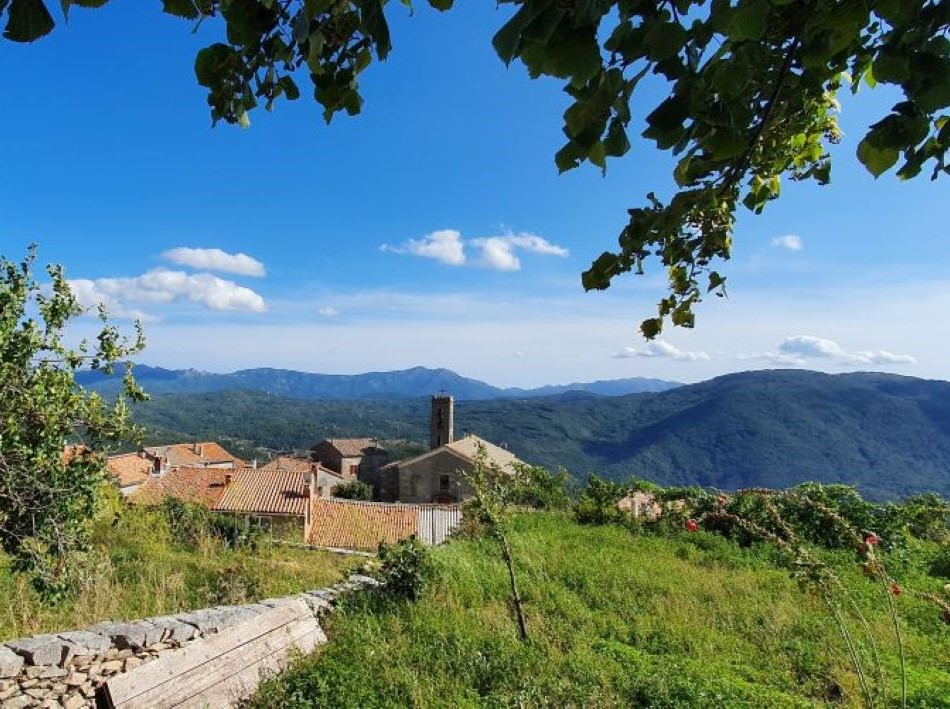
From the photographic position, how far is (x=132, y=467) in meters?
47.2

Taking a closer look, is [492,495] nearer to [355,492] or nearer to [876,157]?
[876,157]

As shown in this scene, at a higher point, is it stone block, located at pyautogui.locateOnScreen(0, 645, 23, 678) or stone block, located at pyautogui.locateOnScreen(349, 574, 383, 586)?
stone block, located at pyautogui.locateOnScreen(0, 645, 23, 678)

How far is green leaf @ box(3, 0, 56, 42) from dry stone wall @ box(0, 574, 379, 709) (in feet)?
16.5

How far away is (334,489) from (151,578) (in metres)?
47.9

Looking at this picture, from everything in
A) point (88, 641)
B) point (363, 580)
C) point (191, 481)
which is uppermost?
point (88, 641)

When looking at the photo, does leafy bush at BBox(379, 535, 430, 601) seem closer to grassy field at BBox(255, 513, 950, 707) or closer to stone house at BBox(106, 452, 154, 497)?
grassy field at BBox(255, 513, 950, 707)

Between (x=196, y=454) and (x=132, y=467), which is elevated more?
(x=132, y=467)

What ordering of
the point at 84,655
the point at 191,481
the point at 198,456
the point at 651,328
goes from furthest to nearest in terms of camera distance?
the point at 198,456, the point at 191,481, the point at 84,655, the point at 651,328

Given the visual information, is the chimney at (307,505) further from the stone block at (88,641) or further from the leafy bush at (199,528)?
the stone block at (88,641)

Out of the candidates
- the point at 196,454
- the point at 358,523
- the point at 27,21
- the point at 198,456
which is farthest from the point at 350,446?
the point at 27,21

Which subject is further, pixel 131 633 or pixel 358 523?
pixel 358 523

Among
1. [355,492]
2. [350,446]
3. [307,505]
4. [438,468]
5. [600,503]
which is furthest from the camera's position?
[350,446]

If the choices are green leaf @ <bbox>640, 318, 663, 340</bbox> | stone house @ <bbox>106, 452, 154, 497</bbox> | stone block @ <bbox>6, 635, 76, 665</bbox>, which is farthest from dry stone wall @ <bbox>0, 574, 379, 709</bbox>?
stone house @ <bbox>106, 452, 154, 497</bbox>

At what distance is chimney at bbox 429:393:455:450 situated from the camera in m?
46.0
